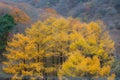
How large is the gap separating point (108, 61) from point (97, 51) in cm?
246

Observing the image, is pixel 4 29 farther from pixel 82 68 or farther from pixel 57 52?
pixel 82 68

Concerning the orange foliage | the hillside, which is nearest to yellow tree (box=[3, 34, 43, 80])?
the orange foliage

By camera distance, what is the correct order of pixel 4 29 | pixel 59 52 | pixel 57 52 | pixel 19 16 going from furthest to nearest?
1. pixel 19 16
2. pixel 4 29
3. pixel 59 52
4. pixel 57 52

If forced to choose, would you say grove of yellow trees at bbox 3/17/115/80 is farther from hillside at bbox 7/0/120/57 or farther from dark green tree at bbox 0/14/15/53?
hillside at bbox 7/0/120/57

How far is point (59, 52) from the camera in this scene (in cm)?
4478

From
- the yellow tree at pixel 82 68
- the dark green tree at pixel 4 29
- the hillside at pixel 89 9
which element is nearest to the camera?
the yellow tree at pixel 82 68

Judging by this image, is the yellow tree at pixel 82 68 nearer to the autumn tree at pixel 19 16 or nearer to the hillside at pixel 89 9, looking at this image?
the autumn tree at pixel 19 16

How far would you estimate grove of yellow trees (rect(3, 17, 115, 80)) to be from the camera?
129ft

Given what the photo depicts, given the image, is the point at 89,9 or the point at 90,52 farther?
the point at 89,9

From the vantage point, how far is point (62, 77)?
40.5 metres

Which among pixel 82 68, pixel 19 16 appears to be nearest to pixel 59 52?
pixel 82 68

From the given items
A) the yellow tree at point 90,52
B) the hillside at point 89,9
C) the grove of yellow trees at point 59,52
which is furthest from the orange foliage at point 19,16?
the hillside at point 89,9

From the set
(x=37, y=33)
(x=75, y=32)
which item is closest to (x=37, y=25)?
(x=37, y=33)

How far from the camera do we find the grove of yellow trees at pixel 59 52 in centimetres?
3947
